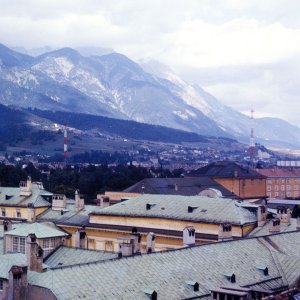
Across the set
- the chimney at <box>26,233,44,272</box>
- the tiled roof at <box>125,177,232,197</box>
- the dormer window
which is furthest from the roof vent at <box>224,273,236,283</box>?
the tiled roof at <box>125,177,232,197</box>

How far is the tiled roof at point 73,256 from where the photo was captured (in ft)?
183

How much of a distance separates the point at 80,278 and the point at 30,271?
3.95 meters

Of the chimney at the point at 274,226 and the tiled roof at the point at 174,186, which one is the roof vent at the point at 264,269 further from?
the tiled roof at the point at 174,186

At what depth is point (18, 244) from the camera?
6375 cm

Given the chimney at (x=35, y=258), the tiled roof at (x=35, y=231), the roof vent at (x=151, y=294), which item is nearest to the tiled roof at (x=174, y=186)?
the tiled roof at (x=35, y=231)

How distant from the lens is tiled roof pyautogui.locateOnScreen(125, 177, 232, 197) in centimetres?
12955

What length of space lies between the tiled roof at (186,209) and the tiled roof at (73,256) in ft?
62.0

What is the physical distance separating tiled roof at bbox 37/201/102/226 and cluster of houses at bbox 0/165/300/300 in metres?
0.19

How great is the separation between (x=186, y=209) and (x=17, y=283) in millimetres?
37741

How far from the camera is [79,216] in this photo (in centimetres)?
8756

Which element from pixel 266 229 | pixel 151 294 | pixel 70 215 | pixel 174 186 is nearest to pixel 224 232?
pixel 266 229

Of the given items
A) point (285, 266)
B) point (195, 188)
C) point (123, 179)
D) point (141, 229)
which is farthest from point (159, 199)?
point (123, 179)

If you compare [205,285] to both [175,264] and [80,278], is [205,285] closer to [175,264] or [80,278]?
[175,264]

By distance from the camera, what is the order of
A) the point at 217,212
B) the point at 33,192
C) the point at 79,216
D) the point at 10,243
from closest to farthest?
the point at 10,243
the point at 217,212
the point at 79,216
the point at 33,192
